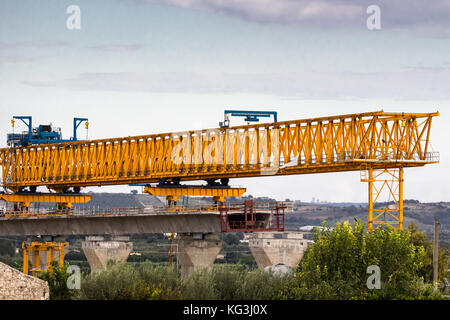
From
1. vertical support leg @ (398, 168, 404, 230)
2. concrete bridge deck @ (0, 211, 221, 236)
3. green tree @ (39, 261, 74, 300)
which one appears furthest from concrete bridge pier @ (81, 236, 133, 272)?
green tree @ (39, 261, 74, 300)

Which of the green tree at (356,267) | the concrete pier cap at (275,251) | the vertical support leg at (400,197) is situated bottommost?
the concrete pier cap at (275,251)

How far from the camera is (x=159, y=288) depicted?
56.0 m

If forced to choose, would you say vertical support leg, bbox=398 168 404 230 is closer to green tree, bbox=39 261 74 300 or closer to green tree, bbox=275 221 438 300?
green tree, bbox=275 221 438 300

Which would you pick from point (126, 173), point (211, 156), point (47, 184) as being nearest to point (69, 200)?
point (47, 184)

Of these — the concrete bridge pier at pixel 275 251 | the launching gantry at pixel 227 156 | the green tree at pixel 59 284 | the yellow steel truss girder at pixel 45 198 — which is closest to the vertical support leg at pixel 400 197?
the launching gantry at pixel 227 156

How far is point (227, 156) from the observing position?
285 feet

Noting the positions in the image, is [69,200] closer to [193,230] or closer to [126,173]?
[126,173]

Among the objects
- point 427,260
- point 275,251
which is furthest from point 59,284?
point 275,251

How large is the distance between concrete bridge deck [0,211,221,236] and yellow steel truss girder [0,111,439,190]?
10450 mm

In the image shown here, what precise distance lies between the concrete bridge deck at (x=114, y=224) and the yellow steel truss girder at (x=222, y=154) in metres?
10.4

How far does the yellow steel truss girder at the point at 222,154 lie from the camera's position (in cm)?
7900

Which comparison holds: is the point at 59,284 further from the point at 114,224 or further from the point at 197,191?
the point at 197,191

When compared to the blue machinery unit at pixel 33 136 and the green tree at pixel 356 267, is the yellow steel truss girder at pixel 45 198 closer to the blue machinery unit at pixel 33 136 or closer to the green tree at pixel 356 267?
the blue machinery unit at pixel 33 136

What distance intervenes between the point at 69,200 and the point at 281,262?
33.1 metres
